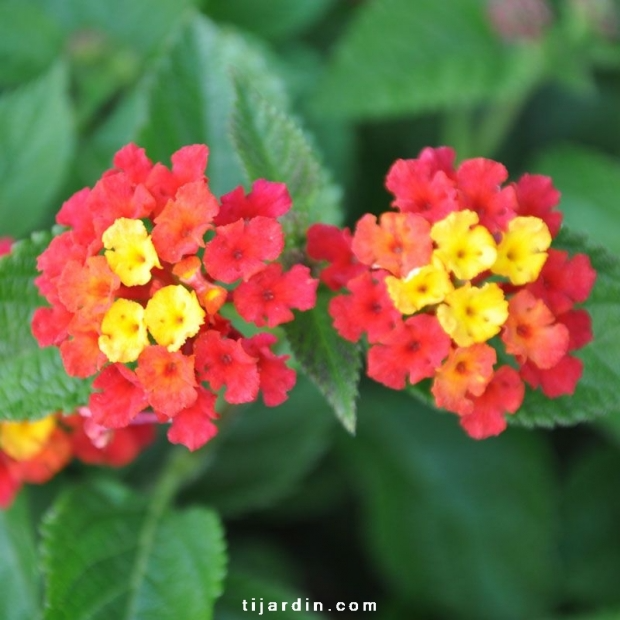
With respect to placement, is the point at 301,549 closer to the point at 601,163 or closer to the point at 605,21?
the point at 601,163

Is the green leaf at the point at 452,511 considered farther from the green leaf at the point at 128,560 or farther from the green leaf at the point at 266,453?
the green leaf at the point at 128,560

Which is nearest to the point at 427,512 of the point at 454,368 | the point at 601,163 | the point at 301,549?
the point at 301,549

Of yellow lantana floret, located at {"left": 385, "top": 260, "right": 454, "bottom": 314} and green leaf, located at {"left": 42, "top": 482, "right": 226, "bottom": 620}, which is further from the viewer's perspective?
green leaf, located at {"left": 42, "top": 482, "right": 226, "bottom": 620}

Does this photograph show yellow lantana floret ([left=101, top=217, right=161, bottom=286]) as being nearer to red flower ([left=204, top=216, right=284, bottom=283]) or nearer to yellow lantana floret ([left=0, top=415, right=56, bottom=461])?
red flower ([left=204, top=216, right=284, bottom=283])

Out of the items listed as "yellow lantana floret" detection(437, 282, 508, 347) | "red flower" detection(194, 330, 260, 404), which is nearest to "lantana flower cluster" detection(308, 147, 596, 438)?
"yellow lantana floret" detection(437, 282, 508, 347)

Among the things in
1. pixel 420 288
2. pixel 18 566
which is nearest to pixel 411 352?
pixel 420 288

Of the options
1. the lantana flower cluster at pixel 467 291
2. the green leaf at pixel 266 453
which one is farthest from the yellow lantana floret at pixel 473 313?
the green leaf at pixel 266 453
